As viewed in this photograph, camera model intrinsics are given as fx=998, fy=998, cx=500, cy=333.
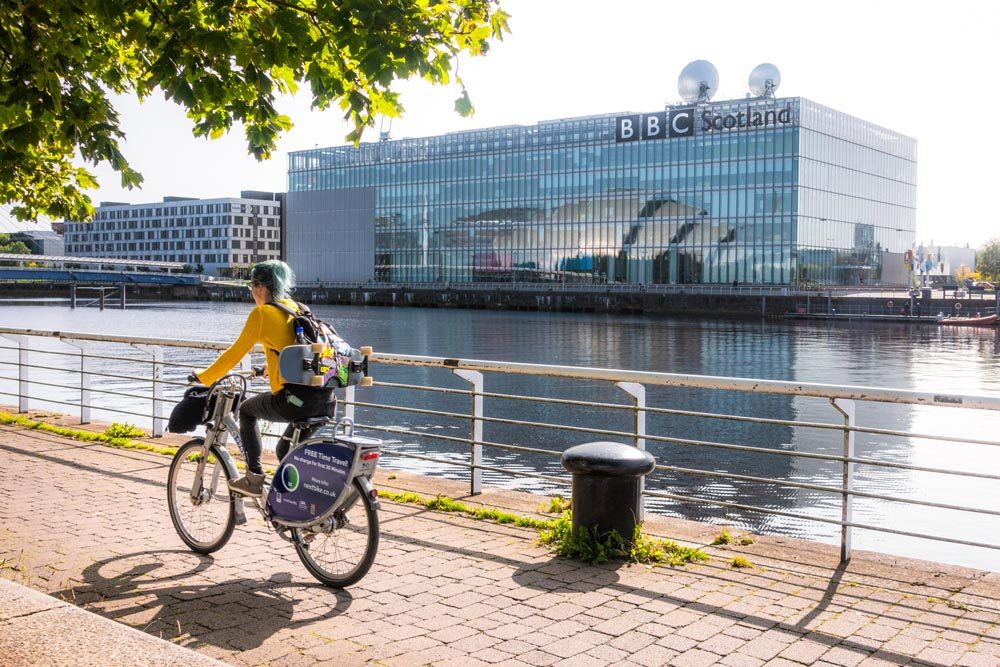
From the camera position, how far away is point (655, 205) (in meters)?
99.8

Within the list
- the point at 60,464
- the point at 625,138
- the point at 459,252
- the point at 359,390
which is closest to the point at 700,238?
the point at 625,138

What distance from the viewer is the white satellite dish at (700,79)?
97500 millimetres

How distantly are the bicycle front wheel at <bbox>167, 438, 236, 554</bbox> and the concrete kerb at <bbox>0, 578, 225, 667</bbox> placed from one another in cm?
171

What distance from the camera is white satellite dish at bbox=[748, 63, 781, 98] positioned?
94.9 m

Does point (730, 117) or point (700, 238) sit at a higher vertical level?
point (730, 117)

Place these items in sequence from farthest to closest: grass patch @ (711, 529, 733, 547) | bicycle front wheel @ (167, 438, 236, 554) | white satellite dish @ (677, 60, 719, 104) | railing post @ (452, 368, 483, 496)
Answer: white satellite dish @ (677, 60, 719, 104), railing post @ (452, 368, 483, 496), grass patch @ (711, 529, 733, 547), bicycle front wheel @ (167, 438, 236, 554)

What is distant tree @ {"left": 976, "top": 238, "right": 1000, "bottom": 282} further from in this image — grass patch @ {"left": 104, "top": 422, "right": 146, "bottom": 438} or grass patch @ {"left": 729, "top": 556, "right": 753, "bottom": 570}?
grass patch @ {"left": 729, "top": 556, "right": 753, "bottom": 570}

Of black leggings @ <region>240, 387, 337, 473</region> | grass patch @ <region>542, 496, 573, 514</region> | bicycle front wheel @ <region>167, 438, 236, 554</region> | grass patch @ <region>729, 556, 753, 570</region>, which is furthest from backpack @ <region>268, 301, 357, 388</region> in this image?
grass patch @ <region>729, 556, 753, 570</region>

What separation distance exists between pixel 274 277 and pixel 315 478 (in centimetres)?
122

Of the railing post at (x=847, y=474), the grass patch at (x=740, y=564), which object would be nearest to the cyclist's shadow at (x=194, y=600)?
the grass patch at (x=740, y=564)

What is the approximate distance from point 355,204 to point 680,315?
5119 centimetres

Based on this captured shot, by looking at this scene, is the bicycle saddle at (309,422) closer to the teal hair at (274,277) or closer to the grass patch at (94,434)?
the teal hair at (274,277)

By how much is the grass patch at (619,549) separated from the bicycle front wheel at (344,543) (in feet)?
4.80

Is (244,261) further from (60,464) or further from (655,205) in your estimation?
(60,464)
